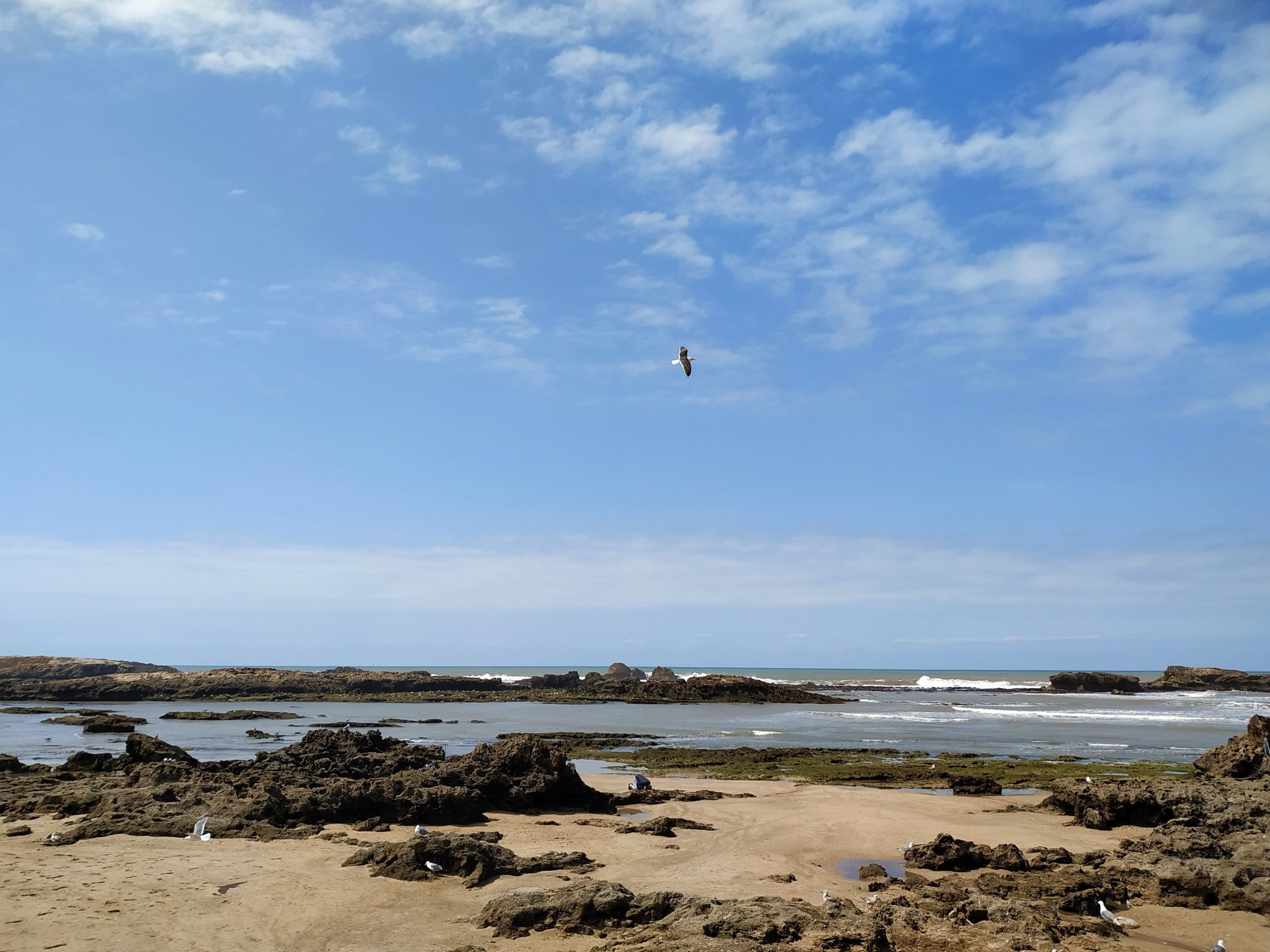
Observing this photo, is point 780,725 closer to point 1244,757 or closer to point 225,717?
point 1244,757

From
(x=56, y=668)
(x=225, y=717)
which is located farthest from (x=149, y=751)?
(x=56, y=668)

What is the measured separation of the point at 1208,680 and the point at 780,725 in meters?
89.0

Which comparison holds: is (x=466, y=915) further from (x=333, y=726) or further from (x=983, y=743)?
(x=333, y=726)

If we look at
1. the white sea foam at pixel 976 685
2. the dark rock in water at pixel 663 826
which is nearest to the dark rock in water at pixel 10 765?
the dark rock in water at pixel 663 826

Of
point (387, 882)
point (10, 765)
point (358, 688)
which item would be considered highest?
point (387, 882)

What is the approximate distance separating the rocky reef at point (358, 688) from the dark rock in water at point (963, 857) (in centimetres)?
5780

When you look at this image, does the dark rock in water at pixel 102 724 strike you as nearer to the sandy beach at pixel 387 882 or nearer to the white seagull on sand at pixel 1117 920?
the sandy beach at pixel 387 882

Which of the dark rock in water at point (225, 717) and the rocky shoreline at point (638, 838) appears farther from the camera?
the dark rock in water at point (225, 717)

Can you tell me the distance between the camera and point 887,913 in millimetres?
8750

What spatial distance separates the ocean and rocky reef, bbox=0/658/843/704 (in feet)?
16.9

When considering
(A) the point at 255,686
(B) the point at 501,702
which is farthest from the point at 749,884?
(A) the point at 255,686

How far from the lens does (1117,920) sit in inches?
369

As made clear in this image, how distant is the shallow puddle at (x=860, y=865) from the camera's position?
12.0 metres

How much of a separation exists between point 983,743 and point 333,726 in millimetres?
31781
